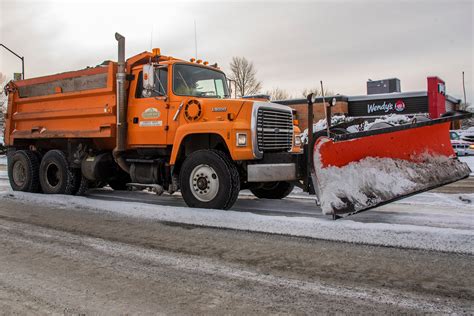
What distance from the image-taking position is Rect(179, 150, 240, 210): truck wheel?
21.2ft

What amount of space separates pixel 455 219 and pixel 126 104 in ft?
19.5

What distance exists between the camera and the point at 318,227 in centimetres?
518

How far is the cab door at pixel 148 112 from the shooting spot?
7.48m

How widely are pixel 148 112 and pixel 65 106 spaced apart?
2.47 meters

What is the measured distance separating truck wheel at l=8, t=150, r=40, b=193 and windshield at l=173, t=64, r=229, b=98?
460 cm

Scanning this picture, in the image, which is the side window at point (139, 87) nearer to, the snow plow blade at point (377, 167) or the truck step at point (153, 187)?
the truck step at point (153, 187)

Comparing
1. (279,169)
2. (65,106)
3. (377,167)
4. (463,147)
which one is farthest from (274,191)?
(463,147)

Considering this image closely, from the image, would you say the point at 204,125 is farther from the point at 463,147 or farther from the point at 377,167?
the point at 463,147

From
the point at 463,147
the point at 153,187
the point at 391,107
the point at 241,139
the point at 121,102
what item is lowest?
the point at 153,187

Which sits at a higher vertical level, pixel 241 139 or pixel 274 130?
pixel 274 130

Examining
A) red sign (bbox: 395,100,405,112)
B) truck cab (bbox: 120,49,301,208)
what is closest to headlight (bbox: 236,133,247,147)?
truck cab (bbox: 120,49,301,208)

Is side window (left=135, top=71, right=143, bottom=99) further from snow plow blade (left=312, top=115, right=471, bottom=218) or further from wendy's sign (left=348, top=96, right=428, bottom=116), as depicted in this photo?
wendy's sign (left=348, top=96, right=428, bottom=116)

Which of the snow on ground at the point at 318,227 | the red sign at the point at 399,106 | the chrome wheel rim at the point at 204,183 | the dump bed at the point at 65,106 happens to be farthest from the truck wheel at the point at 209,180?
the red sign at the point at 399,106

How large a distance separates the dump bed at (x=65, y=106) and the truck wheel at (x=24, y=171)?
44 cm
